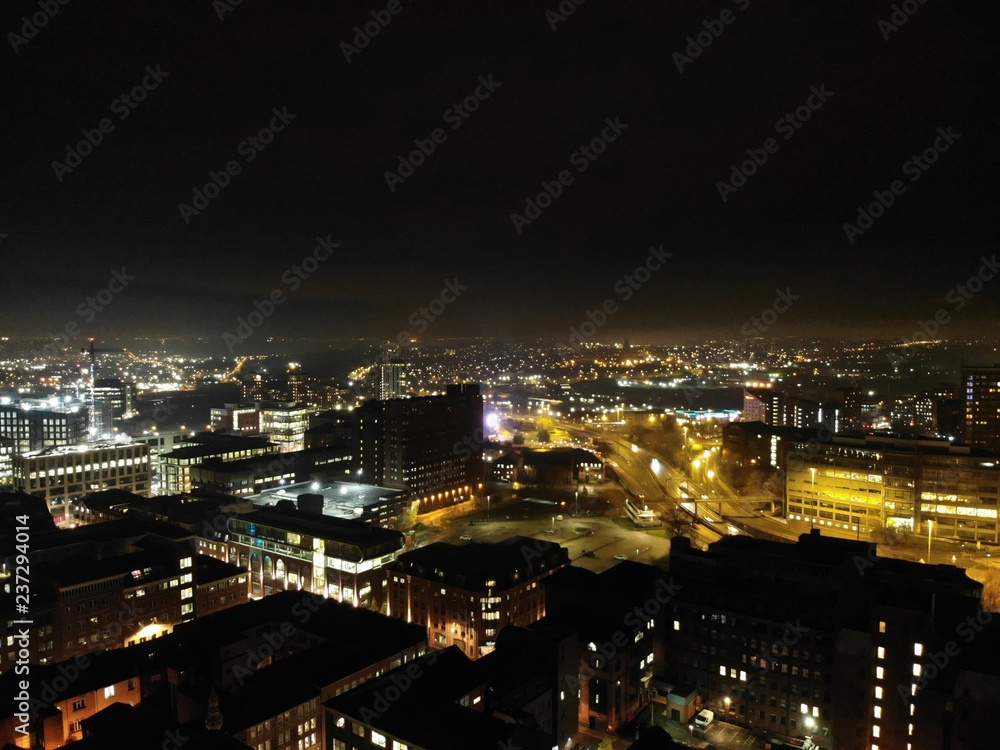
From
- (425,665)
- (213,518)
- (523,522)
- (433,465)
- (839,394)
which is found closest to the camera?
(425,665)

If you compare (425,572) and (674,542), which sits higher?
(674,542)

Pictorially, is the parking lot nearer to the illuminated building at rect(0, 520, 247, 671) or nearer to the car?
the car

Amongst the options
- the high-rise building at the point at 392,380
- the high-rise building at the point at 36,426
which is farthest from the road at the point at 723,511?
the high-rise building at the point at 36,426

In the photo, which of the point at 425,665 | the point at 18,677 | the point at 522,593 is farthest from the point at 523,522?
the point at 18,677

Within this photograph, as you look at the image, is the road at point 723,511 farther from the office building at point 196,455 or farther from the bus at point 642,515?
the office building at point 196,455

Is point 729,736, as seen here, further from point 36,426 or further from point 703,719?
point 36,426

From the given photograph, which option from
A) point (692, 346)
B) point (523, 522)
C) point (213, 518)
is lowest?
point (523, 522)

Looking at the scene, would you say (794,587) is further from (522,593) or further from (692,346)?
(692,346)
